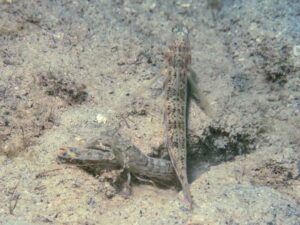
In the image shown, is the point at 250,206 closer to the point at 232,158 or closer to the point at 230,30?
the point at 232,158

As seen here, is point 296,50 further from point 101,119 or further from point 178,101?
point 101,119

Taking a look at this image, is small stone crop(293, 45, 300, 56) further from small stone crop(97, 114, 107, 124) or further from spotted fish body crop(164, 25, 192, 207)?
small stone crop(97, 114, 107, 124)

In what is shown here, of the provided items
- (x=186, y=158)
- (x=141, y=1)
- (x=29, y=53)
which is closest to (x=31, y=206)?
(x=186, y=158)

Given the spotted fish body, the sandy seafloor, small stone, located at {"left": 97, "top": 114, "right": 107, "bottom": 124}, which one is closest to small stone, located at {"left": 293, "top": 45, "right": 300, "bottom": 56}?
the sandy seafloor

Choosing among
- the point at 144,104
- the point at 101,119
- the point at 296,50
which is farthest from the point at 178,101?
the point at 296,50

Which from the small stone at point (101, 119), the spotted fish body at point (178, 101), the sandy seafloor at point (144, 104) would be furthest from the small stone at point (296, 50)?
the small stone at point (101, 119)

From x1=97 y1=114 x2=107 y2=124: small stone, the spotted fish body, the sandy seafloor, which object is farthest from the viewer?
x1=97 y1=114 x2=107 y2=124: small stone

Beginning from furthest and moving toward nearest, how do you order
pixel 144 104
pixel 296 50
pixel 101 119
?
pixel 296 50
pixel 144 104
pixel 101 119
